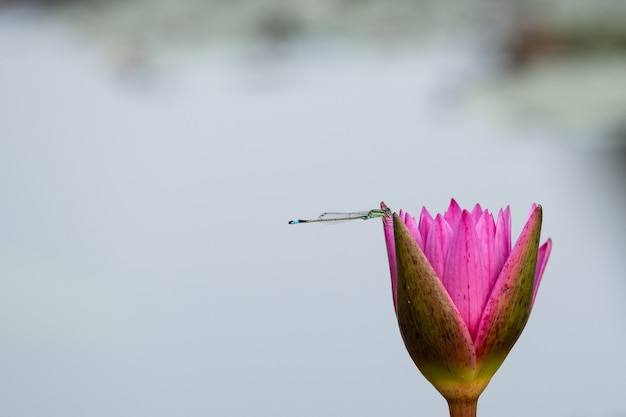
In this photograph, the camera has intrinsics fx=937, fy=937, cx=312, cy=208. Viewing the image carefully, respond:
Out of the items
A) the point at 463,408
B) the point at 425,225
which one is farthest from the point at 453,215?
the point at 463,408

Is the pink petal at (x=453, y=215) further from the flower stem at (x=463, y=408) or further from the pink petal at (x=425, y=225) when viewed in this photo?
the flower stem at (x=463, y=408)

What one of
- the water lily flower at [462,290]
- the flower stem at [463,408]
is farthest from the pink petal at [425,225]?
the flower stem at [463,408]

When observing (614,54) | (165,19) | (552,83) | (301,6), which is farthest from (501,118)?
(165,19)

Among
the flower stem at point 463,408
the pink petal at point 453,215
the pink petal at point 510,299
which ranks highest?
the pink petal at point 453,215

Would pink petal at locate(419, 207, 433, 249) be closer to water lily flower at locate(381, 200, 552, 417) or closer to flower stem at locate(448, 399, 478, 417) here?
water lily flower at locate(381, 200, 552, 417)

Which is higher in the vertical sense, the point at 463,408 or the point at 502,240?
the point at 502,240

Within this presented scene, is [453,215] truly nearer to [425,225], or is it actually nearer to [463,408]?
[425,225]

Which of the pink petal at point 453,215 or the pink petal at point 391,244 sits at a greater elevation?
the pink petal at point 453,215

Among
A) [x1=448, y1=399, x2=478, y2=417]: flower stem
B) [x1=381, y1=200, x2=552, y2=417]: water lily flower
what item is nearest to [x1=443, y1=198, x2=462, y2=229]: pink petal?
[x1=381, y1=200, x2=552, y2=417]: water lily flower
